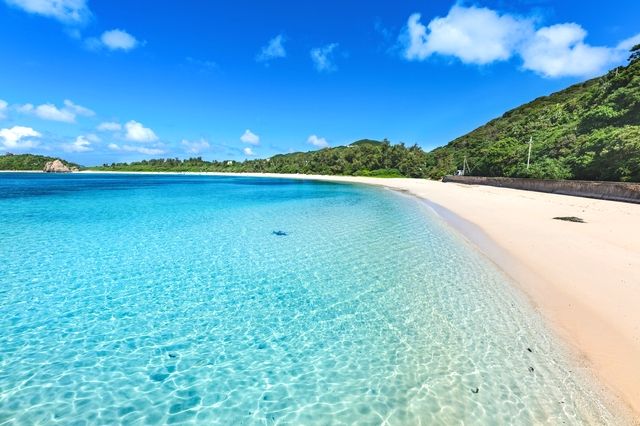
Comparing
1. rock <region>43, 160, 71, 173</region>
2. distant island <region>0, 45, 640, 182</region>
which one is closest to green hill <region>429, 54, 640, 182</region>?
distant island <region>0, 45, 640, 182</region>

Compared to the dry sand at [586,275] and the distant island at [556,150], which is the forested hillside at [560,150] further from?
the dry sand at [586,275]

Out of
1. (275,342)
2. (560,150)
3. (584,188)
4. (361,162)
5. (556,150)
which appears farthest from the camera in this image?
(361,162)

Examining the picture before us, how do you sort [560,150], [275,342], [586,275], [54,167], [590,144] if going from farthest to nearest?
[54,167], [560,150], [590,144], [586,275], [275,342]

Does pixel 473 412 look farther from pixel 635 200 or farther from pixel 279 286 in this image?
pixel 635 200

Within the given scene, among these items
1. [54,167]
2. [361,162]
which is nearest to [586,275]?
[361,162]

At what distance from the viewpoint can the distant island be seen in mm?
29359

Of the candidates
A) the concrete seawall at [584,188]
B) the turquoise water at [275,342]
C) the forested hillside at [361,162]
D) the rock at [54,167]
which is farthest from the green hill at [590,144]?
the rock at [54,167]

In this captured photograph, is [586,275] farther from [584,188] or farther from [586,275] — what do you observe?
[584,188]

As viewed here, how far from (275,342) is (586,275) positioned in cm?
774

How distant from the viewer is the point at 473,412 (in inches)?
161

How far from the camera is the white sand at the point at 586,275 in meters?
4.98

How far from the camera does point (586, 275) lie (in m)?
8.27

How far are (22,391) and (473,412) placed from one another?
18.8ft

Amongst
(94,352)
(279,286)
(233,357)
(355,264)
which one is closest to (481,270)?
(355,264)
